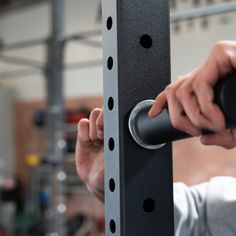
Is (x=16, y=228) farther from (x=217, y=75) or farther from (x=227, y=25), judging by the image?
(x=217, y=75)

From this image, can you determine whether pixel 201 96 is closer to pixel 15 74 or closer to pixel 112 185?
pixel 112 185

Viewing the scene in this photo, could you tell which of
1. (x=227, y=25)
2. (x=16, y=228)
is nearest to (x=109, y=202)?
(x=227, y=25)

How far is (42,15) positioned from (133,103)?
444 cm

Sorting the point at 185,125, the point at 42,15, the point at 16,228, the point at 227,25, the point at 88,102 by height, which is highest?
the point at 42,15

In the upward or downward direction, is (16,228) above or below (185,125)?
below

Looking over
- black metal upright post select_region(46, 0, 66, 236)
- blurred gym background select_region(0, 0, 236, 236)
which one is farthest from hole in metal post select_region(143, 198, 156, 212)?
blurred gym background select_region(0, 0, 236, 236)

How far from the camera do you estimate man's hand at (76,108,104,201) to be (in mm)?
457

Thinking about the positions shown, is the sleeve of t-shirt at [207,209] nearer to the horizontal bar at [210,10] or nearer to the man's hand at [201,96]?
the man's hand at [201,96]

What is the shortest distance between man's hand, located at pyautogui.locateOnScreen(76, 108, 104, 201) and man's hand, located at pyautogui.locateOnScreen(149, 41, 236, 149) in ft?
0.62

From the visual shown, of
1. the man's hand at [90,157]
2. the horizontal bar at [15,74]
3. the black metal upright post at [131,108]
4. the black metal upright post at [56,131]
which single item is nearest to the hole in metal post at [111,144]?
the black metal upright post at [131,108]

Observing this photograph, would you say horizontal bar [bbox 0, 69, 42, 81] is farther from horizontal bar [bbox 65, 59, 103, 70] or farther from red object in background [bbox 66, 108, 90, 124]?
red object in background [bbox 66, 108, 90, 124]

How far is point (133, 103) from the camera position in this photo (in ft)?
1.01

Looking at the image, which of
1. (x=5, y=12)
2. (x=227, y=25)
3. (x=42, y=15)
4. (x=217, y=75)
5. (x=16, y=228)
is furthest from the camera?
(x=5, y=12)

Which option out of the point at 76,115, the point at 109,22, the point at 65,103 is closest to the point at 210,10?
the point at 109,22
